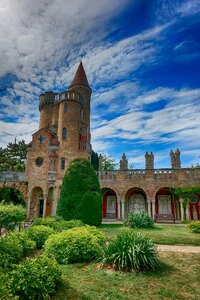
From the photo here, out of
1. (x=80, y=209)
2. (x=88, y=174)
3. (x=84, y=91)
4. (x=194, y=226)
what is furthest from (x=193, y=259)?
(x=84, y=91)

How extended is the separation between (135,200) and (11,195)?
16.6m

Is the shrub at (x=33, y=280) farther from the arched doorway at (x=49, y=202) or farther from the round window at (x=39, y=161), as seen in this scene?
the round window at (x=39, y=161)

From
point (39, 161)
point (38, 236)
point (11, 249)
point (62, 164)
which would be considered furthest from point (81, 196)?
point (39, 161)

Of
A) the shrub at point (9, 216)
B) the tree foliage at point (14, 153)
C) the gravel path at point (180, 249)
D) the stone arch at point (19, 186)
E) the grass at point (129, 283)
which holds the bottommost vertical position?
the grass at point (129, 283)

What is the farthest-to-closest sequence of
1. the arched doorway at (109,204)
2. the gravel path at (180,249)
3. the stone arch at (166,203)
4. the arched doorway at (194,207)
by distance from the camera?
the arched doorway at (109,204)
the stone arch at (166,203)
the arched doorway at (194,207)
the gravel path at (180,249)

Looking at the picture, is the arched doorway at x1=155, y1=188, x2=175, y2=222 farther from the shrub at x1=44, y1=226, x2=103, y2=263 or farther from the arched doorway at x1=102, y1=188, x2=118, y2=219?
the shrub at x1=44, y1=226, x2=103, y2=263

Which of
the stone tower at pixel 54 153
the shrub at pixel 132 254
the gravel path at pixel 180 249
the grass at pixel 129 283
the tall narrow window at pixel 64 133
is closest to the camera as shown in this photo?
the grass at pixel 129 283

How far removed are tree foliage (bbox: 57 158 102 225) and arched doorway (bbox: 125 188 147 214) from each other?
11.6 metres

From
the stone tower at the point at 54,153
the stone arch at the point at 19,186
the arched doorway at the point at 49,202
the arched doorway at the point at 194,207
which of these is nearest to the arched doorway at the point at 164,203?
the arched doorway at the point at 194,207

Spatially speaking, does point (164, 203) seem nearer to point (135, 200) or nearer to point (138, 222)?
point (135, 200)

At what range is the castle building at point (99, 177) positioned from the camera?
25156mm

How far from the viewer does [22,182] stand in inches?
1148

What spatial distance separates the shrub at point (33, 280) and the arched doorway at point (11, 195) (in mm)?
25946

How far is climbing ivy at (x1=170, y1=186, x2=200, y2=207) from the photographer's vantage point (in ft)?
78.2
